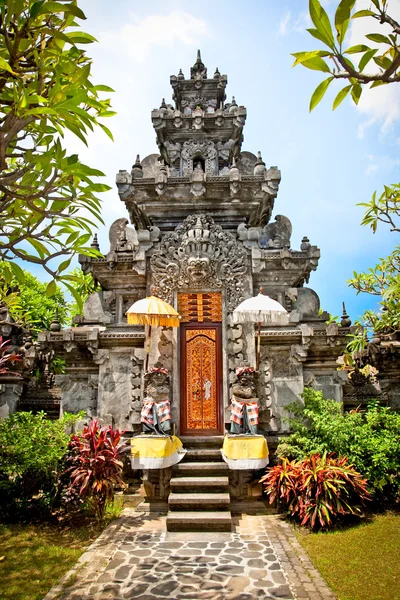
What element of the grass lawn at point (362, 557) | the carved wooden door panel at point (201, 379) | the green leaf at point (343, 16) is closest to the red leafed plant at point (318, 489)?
the grass lawn at point (362, 557)

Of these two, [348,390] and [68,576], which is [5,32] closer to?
[68,576]

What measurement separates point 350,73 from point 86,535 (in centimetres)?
728

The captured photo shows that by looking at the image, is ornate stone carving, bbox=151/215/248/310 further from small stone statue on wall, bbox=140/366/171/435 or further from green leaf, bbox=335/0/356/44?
green leaf, bbox=335/0/356/44

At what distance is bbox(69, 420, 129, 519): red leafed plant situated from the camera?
7.14 meters

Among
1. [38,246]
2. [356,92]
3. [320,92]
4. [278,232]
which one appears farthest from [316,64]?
[278,232]

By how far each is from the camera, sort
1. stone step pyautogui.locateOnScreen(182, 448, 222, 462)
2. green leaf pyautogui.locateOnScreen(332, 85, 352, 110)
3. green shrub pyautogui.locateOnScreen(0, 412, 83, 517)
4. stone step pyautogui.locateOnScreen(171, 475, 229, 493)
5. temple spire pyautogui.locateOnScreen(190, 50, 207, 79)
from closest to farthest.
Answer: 1. green leaf pyautogui.locateOnScreen(332, 85, 352, 110)
2. green shrub pyautogui.locateOnScreen(0, 412, 83, 517)
3. stone step pyautogui.locateOnScreen(171, 475, 229, 493)
4. stone step pyautogui.locateOnScreen(182, 448, 222, 462)
5. temple spire pyautogui.locateOnScreen(190, 50, 207, 79)

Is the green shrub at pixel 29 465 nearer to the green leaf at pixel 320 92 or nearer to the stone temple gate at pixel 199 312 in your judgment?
the stone temple gate at pixel 199 312

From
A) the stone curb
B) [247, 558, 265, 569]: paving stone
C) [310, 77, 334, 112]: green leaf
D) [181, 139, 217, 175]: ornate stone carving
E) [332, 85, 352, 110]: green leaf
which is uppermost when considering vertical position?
[181, 139, 217, 175]: ornate stone carving

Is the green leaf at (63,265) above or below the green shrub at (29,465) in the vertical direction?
above

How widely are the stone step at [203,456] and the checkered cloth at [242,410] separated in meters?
0.84

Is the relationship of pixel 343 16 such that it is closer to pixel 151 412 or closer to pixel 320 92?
pixel 320 92

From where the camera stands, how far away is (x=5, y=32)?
129 inches

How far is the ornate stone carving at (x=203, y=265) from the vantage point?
953 centimetres

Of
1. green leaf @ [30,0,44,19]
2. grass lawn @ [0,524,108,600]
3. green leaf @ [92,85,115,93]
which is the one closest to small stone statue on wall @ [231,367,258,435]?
grass lawn @ [0,524,108,600]
